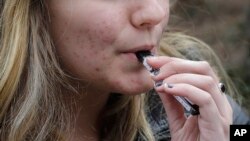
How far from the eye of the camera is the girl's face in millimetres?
1866

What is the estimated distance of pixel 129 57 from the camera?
1881mm

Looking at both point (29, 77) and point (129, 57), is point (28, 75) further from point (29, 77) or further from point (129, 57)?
point (129, 57)

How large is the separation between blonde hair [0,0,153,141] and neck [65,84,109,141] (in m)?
0.10

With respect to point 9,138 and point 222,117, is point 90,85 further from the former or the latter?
point 222,117

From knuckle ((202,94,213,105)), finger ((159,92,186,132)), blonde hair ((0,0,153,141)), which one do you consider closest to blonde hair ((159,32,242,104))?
finger ((159,92,186,132))

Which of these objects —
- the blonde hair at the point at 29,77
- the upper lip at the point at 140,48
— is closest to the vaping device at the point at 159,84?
the upper lip at the point at 140,48

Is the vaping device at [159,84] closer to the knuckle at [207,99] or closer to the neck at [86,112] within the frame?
the knuckle at [207,99]

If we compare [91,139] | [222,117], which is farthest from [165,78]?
[91,139]

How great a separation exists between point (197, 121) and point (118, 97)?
477 mm

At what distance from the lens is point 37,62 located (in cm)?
196

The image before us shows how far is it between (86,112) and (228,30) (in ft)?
6.40

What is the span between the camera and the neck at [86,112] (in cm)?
215

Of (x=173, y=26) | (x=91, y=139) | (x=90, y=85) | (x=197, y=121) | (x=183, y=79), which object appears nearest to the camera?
(x=183, y=79)

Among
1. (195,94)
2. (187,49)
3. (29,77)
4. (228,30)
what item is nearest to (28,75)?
(29,77)
